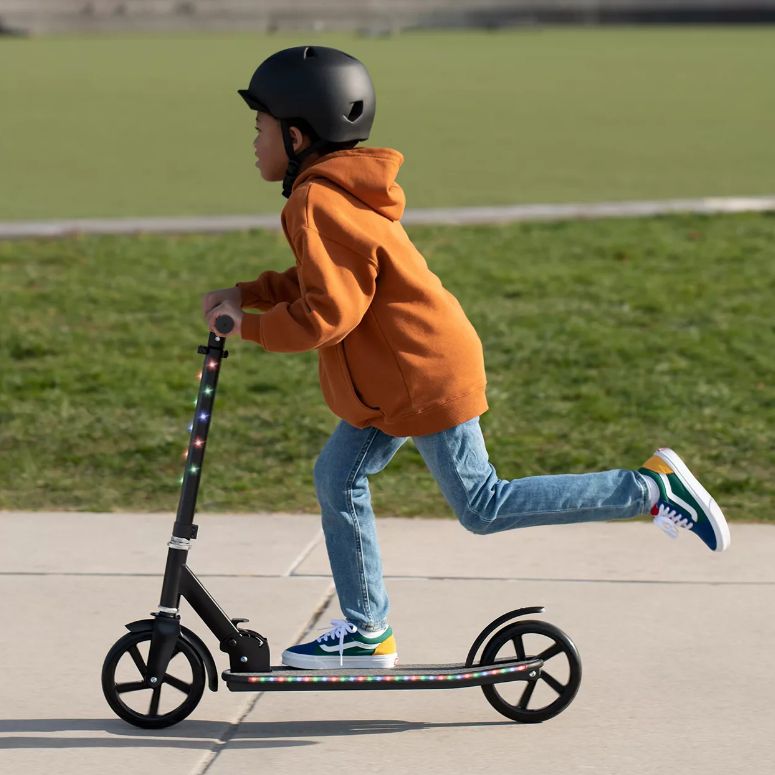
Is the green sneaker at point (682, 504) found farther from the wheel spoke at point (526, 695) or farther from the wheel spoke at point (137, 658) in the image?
the wheel spoke at point (137, 658)


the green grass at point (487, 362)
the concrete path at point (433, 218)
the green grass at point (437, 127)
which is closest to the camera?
the green grass at point (487, 362)

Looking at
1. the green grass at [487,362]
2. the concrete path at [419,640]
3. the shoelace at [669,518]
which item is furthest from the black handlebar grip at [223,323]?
the green grass at [487,362]

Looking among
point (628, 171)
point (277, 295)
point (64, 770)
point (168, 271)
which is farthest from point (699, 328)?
point (628, 171)

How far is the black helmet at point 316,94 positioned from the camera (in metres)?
3.94

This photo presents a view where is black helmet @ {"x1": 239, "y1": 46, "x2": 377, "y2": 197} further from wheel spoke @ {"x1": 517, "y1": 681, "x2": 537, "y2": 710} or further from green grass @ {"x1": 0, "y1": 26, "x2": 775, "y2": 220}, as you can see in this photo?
green grass @ {"x1": 0, "y1": 26, "x2": 775, "y2": 220}

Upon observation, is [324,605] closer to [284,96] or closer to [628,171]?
[284,96]

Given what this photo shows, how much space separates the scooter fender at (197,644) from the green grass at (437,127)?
9525 millimetres

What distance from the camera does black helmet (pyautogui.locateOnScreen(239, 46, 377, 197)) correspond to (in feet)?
12.9

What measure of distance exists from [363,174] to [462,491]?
814 mm

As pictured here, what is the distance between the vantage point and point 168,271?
34.6 feet

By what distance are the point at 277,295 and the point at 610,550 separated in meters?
2.10

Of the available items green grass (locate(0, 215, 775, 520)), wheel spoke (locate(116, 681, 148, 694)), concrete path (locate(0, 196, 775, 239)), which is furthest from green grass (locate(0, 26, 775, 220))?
wheel spoke (locate(116, 681, 148, 694))

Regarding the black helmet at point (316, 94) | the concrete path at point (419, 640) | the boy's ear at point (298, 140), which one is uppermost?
the black helmet at point (316, 94)

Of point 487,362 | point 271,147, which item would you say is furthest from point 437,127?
point 271,147
